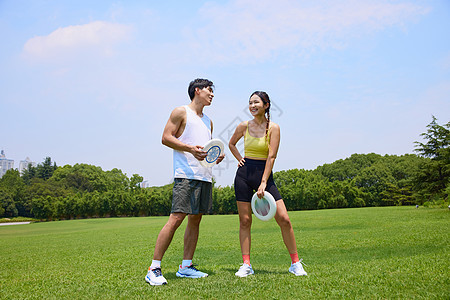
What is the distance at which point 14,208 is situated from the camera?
222ft

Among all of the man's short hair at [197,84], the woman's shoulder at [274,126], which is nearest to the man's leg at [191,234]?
the woman's shoulder at [274,126]

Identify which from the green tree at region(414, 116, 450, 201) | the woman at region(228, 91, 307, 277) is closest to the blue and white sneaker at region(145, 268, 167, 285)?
the woman at region(228, 91, 307, 277)

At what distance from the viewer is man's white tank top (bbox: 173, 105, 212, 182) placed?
4.18m

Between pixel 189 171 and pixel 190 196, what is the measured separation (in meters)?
0.33

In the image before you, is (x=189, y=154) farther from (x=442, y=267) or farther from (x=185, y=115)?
(x=442, y=267)

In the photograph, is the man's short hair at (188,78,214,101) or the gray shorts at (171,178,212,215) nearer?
the gray shorts at (171,178,212,215)

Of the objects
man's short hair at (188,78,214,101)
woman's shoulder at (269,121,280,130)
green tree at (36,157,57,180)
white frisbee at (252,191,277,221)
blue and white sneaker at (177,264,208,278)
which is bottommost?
blue and white sneaker at (177,264,208,278)

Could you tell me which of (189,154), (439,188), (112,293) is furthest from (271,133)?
(439,188)

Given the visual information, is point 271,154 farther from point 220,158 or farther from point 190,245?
point 190,245

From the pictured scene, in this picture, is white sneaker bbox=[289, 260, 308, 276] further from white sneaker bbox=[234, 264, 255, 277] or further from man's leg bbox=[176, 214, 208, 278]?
man's leg bbox=[176, 214, 208, 278]

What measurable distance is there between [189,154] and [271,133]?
1.19 m

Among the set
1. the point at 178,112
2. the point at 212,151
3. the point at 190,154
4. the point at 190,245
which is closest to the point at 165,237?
the point at 190,245

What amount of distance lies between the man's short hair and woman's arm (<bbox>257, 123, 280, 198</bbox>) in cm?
110

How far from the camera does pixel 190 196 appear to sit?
413 centimetres
